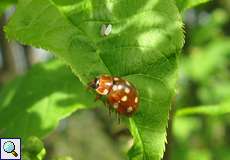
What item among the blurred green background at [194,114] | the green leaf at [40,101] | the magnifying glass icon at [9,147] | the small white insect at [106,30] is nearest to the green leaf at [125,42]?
the small white insect at [106,30]

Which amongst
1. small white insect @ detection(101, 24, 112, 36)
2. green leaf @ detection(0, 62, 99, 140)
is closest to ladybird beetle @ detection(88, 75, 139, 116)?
small white insect @ detection(101, 24, 112, 36)

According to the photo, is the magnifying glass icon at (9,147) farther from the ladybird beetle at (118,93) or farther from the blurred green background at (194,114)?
the blurred green background at (194,114)

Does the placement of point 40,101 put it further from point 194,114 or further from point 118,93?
point 194,114

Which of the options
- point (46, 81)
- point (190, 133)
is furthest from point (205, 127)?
point (46, 81)

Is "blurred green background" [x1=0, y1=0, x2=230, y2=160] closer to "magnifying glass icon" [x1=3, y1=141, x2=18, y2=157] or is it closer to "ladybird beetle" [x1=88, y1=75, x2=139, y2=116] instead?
"magnifying glass icon" [x1=3, y1=141, x2=18, y2=157]

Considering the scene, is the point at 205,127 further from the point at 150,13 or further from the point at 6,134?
the point at 150,13

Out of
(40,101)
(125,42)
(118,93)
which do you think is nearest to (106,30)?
(125,42)
